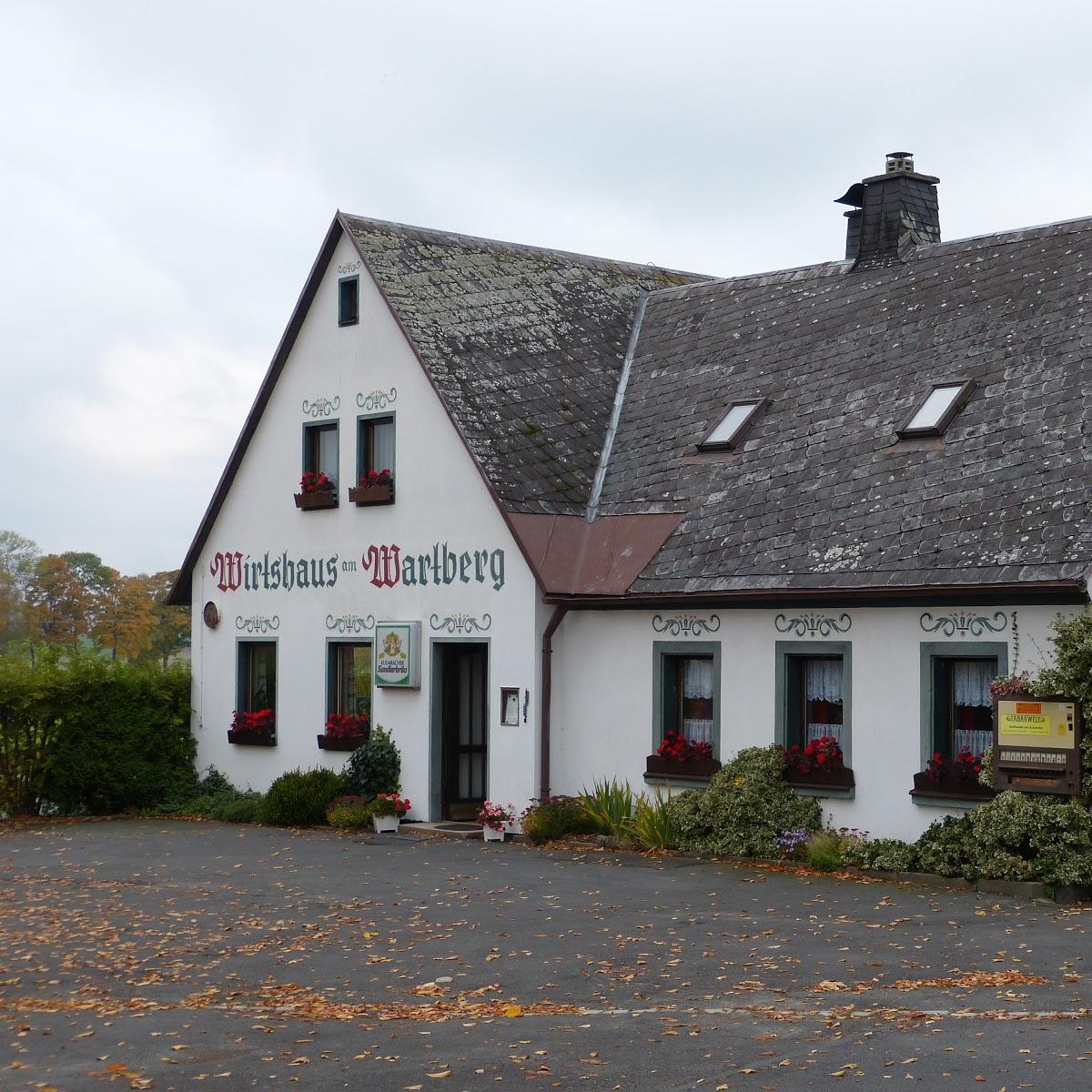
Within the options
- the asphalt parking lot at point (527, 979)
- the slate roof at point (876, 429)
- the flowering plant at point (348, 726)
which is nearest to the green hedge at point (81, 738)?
the flowering plant at point (348, 726)

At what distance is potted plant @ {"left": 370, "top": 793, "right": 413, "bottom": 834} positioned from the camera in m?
21.3

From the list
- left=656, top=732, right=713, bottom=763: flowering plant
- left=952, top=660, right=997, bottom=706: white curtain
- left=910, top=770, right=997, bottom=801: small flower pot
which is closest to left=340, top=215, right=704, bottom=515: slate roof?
left=656, top=732, right=713, bottom=763: flowering plant

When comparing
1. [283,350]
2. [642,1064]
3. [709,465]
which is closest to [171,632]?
[283,350]

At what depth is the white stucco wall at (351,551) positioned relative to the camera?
20922 millimetres

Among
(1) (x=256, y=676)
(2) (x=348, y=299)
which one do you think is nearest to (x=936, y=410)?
(2) (x=348, y=299)

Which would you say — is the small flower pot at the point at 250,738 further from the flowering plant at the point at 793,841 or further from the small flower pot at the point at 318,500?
the flowering plant at the point at 793,841

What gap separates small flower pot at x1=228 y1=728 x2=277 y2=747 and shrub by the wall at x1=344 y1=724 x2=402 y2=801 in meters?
2.41

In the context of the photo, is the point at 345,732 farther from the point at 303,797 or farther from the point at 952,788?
the point at 952,788

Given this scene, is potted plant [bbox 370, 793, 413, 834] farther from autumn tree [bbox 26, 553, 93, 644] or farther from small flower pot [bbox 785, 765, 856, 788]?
autumn tree [bbox 26, 553, 93, 644]

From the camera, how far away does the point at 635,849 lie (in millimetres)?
18844

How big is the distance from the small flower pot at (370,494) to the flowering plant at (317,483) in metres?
0.56

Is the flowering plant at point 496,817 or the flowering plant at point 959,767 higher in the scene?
the flowering plant at point 959,767

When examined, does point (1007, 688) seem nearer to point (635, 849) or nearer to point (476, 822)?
point (635, 849)

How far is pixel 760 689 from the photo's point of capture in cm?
1862
